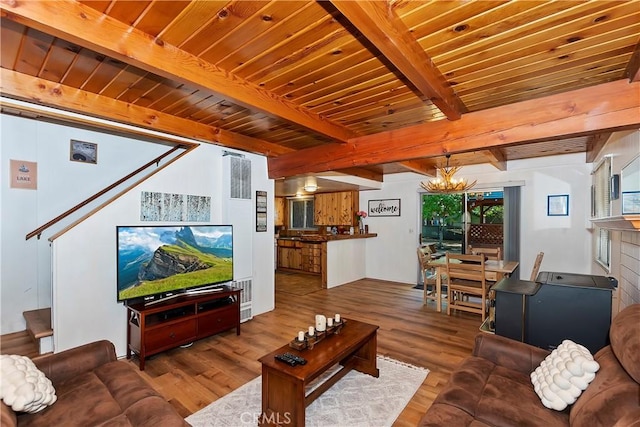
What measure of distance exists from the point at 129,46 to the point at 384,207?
19.5 feet

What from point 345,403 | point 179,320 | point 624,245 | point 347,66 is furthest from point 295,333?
point 624,245

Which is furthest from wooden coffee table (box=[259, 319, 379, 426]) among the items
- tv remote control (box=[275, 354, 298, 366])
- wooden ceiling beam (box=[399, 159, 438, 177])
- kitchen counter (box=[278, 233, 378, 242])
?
kitchen counter (box=[278, 233, 378, 242])

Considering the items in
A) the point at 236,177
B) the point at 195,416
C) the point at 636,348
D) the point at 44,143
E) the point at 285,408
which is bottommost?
the point at 195,416

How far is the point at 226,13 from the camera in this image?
1.57m

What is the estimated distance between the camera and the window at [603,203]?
3.35 m

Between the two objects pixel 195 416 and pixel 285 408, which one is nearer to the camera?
pixel 285 408

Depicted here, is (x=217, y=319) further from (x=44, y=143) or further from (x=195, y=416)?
(x=44, y=143)

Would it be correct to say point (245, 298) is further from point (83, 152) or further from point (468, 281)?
point (468, 281)

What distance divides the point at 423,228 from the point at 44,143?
6771mm

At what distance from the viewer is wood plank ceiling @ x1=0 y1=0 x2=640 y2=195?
1.55 metres

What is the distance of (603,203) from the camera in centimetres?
355

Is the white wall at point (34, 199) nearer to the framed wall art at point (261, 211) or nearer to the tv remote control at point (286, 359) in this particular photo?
the framed wall art at point (261, 211)

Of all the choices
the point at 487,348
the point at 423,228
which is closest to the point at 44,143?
the point at 487,348

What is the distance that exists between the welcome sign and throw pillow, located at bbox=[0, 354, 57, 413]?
6.18 meters
